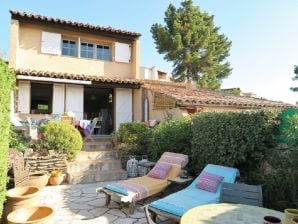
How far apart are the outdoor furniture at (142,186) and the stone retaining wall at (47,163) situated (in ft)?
12.6

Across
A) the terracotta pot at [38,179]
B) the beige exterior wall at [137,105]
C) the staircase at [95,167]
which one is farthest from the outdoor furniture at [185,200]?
the beige exterior wall at [137,105]

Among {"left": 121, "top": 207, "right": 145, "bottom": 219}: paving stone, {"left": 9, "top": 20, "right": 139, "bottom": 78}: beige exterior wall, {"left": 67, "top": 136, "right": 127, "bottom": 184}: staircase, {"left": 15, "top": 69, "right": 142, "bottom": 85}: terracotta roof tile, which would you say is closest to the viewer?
{"left": 121, "top": 207, "right": 145, "bottom": 219}: paving stone

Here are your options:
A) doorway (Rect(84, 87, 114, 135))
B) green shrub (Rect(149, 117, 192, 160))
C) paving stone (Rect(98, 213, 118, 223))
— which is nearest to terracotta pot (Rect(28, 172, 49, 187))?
paving stone (Rect(98, 213, 118, 223))

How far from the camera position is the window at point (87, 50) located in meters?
16.7

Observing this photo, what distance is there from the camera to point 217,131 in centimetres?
816

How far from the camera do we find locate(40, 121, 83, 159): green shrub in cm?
1109

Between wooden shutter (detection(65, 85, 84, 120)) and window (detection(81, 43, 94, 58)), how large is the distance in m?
2.37

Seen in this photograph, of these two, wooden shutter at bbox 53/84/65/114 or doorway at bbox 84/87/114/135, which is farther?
doorway at bbox 84/87/114/135

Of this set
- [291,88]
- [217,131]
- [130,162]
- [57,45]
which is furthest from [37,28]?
[291,88]

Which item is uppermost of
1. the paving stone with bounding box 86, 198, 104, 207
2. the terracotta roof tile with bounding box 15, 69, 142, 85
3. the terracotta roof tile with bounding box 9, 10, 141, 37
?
the terracotta roof tile with bounding box 9, 10, 141, 37

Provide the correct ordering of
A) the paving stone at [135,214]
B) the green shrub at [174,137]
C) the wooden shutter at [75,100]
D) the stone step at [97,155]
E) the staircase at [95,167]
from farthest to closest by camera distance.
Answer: the wooden shutter at [75,100] → the stone step at [97,155] → the staircase at [95,167] → the green shrub at [174,137] → the paving stone at [135,214]

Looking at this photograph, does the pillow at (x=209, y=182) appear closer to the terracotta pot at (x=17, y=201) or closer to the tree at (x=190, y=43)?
the terracotta pot at (x=17, y=201)

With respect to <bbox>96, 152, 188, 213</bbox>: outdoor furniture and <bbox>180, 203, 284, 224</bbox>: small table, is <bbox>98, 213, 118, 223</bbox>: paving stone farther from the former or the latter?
<bbox>180, 203, 284, 224</bbox>: small table

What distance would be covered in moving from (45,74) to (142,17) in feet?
24.4
